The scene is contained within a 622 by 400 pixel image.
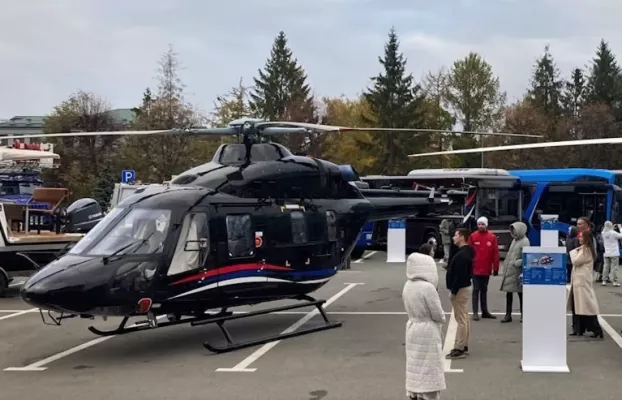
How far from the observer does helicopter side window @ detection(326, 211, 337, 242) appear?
42.0 ft

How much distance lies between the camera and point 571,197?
25.2m

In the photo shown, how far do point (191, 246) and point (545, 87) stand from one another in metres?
61.2

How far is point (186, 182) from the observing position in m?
11.5

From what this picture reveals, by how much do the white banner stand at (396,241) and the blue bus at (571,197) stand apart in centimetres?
461

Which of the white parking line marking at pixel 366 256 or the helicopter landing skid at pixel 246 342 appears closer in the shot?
the helicopter landing skid at pixel 246 342

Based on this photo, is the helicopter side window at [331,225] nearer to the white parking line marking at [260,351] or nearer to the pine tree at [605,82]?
the white parking line marking at [260,351]

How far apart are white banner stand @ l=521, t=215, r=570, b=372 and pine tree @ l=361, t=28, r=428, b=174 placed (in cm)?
4549

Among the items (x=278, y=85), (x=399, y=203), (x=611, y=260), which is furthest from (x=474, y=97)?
(x=399, y=203)

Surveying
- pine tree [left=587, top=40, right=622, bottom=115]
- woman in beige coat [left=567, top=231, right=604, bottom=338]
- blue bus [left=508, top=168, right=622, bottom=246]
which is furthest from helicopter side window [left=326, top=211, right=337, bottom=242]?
pine tree [left=587, top=40, right=622, bottom=115]

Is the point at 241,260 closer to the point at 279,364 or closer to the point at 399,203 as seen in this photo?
the point at 279,364

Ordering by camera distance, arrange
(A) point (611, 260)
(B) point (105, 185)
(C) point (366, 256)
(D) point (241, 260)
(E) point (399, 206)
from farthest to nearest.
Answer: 1. (B) point (105, 185)
2. (C) point (366, 256)
3. (A) point (611, 260)
4. (E) point (399, 206)
5. (D) point (241, 260)

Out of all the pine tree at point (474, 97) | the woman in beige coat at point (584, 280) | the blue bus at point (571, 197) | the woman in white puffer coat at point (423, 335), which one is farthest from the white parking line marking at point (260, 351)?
the pine tree at point (474, 97)

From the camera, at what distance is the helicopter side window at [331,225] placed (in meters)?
12.8

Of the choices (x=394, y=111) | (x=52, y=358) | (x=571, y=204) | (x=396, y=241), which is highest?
(x=394, y=111)
